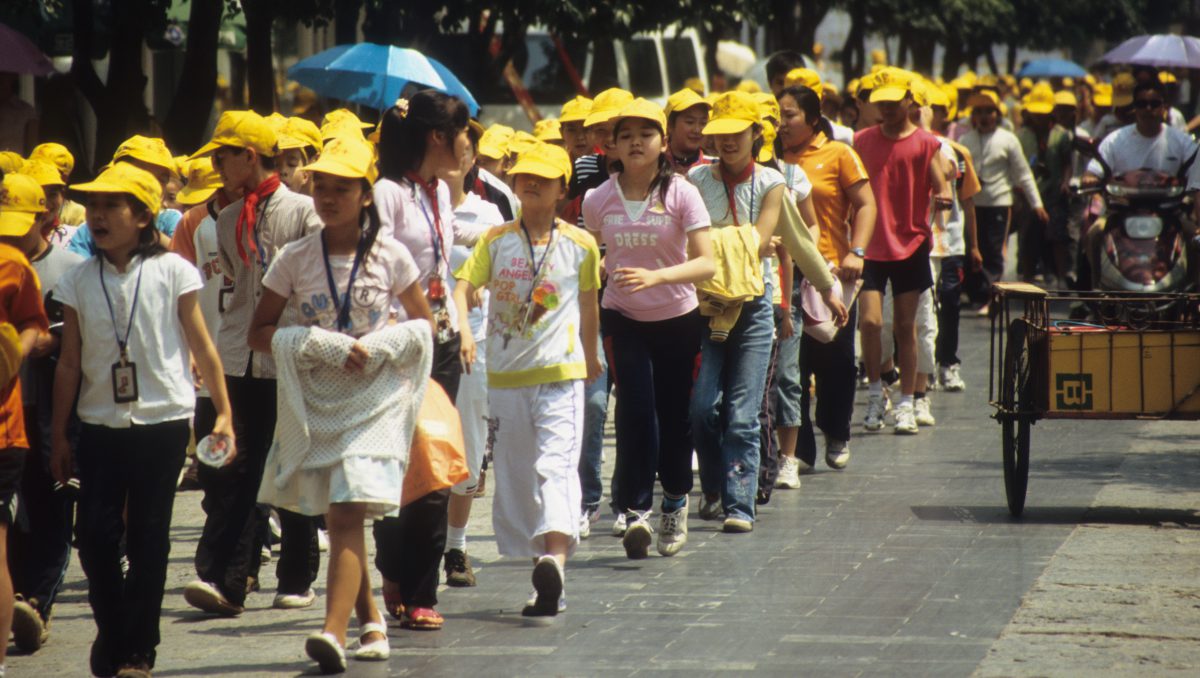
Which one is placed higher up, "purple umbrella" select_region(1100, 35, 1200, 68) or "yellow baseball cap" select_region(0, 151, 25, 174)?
"purple umbrella" select_region(1100, 35, 1200, 68)

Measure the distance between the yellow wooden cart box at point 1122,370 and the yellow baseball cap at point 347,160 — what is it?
360 centimetres

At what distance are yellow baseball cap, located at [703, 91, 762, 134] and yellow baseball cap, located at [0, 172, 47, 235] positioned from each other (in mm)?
3169

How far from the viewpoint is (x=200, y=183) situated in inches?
329

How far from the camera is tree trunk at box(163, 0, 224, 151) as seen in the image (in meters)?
14.5

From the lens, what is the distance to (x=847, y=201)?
11.0m

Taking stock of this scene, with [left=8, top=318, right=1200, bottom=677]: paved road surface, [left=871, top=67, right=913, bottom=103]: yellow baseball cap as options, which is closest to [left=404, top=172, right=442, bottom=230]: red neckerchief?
[left=8, top=318, right=1200, bottom=677]: paved road surface

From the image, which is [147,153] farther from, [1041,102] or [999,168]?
[1041,102]

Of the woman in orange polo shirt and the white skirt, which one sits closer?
the white skirt

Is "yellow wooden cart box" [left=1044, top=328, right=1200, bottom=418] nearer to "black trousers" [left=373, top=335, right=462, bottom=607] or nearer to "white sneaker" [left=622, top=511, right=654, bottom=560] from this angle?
"white sneaker" [left=622, top=511, right=654, bottom=560]

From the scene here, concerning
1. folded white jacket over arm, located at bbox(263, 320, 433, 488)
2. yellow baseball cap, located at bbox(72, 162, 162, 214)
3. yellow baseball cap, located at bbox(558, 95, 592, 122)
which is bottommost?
folded white jacket over arm, located at bbox(263, 320, 433, 488)

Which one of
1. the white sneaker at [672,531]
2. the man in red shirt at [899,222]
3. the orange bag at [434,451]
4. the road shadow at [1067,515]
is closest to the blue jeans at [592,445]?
the white sneaker at [672,531]

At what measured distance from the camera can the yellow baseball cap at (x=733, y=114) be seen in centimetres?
910

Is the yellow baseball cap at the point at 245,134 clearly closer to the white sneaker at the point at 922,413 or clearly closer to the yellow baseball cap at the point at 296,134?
the yellow baseball cap at the point at 296,134

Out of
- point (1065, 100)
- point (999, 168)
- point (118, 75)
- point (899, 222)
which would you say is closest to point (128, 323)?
point (899, 222)
